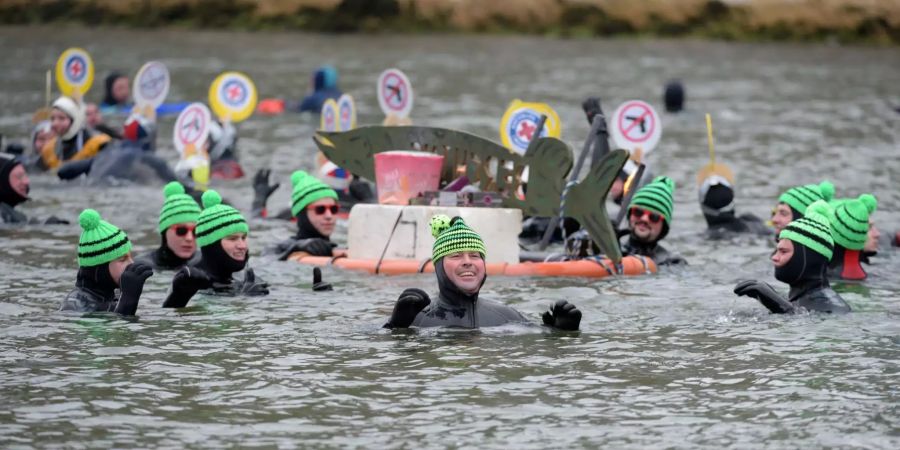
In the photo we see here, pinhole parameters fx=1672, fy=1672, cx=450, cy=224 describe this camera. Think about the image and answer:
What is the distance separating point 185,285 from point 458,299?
2.29 metres

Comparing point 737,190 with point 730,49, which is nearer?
point 737,190

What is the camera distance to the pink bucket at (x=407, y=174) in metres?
15.9

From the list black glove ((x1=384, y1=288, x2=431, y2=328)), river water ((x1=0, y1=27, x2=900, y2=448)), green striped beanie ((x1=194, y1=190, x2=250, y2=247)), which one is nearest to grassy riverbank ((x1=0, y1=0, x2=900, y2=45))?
river water ((x1=0, y1=27, x2=900, y2=448))

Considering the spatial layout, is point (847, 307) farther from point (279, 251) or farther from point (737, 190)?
point (737, 190)

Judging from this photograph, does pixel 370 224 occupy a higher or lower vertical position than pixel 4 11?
lower

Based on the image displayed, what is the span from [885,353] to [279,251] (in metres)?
6.69

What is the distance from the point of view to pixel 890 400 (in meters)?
10.4

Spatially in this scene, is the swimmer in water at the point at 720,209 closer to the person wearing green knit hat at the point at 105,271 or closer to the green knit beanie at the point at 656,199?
the green knit beanie at the point at 656,199

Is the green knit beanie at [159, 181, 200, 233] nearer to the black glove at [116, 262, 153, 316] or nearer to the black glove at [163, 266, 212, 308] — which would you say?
the black glove at [163, 266, 212, 308]

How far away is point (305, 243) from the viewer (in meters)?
16.2

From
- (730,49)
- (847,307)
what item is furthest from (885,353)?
(730,49)

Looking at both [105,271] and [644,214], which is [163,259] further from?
[644,214]

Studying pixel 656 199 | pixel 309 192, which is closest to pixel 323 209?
pixel 309 192

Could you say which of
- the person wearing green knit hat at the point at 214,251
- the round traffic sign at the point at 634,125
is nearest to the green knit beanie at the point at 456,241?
the person wearing green knit hat at the point at 214,251
